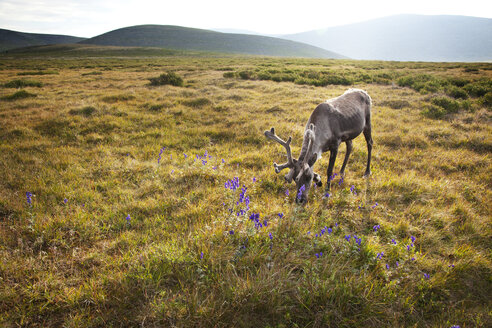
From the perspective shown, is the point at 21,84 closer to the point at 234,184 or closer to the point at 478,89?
the point at 234,184

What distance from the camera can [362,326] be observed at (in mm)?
2537

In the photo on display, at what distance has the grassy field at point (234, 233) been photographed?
2650mm

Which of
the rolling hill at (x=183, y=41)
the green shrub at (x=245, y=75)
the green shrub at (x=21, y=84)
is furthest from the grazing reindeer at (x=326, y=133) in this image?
the rolling hill at (x=183, y=41)

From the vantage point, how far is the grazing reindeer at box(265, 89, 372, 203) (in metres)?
4.17

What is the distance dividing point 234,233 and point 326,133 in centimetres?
300

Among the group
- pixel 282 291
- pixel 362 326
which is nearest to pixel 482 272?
pixel 362 326

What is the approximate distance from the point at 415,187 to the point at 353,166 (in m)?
1.71

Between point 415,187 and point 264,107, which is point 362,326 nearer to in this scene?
point 415,187

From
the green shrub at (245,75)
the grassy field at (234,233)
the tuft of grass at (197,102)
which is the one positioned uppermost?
the green shrub at (245,75)

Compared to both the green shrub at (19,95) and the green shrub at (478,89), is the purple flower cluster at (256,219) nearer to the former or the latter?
the green shrub at (19,95)

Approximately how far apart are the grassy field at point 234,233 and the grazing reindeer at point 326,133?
0.57 m

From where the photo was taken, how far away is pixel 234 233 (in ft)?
11.3

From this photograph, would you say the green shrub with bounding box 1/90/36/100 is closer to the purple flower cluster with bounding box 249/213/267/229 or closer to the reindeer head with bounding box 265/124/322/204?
the reindeer head with bounding box 265/124/322/204

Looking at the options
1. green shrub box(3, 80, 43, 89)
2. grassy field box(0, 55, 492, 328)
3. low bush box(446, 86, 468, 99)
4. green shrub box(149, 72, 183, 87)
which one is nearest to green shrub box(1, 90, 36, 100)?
green shrub box(3, 80, 43, 89)
